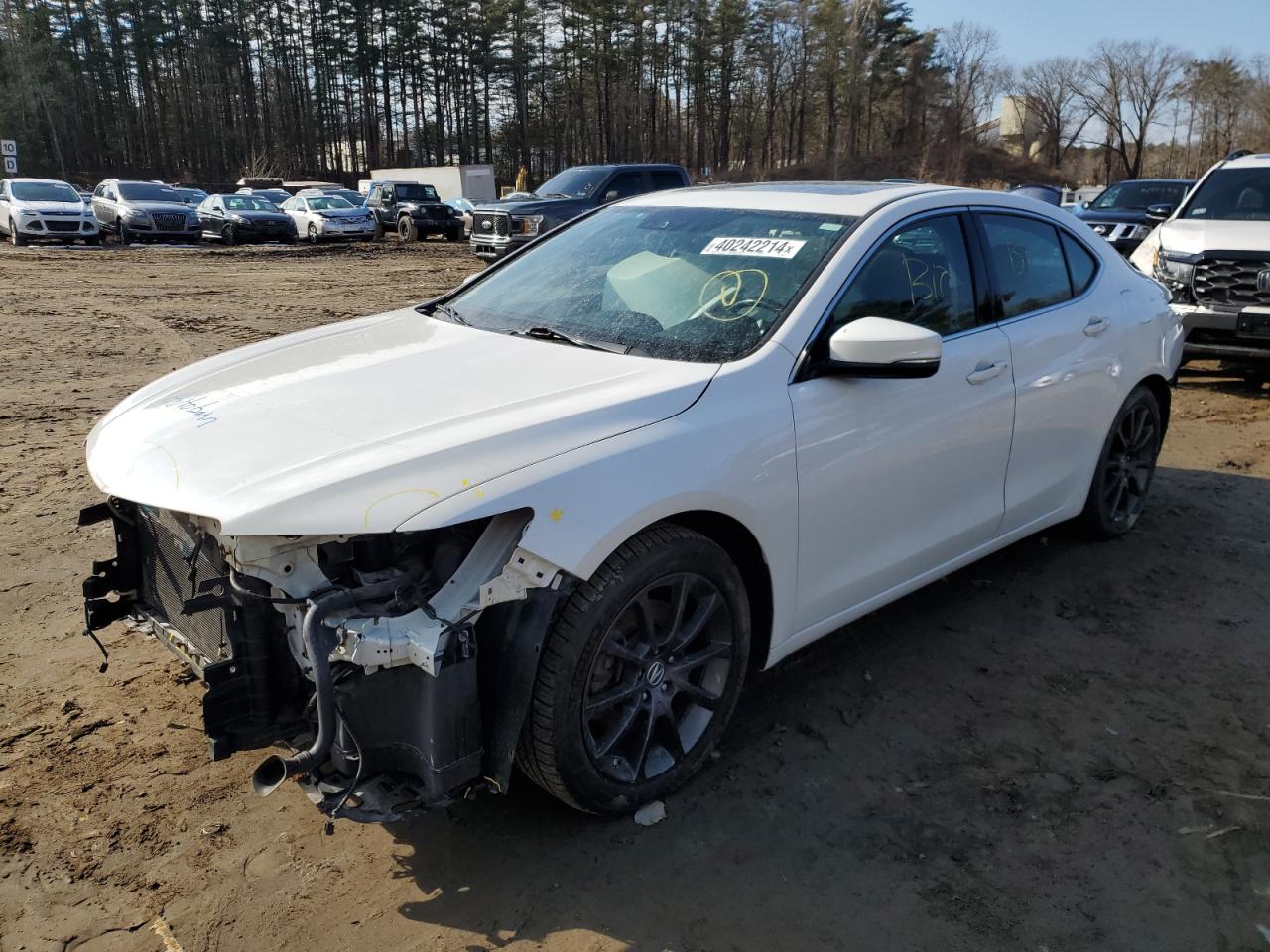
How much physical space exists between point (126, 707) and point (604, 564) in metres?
2.01

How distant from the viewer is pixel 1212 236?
28.4ft

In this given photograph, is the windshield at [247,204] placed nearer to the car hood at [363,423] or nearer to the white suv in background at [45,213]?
the white suv in background at [45,213]

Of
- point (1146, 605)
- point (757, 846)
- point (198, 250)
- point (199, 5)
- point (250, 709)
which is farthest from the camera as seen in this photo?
point (199, 5)

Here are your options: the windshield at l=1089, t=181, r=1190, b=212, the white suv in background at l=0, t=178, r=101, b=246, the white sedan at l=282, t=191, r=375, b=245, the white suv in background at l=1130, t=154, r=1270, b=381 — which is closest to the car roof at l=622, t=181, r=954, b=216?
the white suv in background at l=1130, t=154, r=1270, b=381

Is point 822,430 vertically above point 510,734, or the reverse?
point 822,430

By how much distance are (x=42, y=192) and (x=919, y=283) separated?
2765 centimetres

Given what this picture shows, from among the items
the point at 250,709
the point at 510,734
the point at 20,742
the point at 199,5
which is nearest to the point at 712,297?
the point at 510,734

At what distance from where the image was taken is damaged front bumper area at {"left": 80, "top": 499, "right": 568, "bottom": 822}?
7.63 ft

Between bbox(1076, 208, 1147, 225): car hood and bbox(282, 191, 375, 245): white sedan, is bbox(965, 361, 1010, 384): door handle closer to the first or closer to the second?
bbox(1076, 208, 1147, 225): car hood

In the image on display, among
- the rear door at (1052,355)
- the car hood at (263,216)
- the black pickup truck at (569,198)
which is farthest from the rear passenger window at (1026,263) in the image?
the car hood at (263,216)

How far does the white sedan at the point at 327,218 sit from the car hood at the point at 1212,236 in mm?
24350

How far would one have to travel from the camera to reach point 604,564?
102 inches

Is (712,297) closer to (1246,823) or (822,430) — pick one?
(822,430)

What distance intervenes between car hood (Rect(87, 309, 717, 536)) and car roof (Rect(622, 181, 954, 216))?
A: 3.37ft
